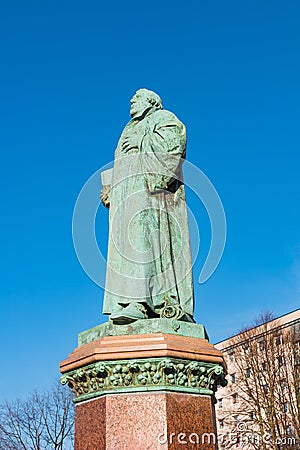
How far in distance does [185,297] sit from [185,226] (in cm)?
87

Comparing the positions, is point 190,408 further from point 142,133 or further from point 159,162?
point 142,133

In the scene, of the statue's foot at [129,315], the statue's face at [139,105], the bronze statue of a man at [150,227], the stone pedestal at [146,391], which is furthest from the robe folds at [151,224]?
the stone pedestal at [146,391]

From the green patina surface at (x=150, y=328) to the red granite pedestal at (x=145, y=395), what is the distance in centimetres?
17

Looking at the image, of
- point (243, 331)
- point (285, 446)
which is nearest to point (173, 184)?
point (285, 446)

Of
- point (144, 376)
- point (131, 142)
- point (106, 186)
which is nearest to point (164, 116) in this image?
point (131, 142)

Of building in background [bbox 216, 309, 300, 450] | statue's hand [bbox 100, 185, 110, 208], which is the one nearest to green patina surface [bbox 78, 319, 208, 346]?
statue's hand [bbox 100, 185, 110, 208]

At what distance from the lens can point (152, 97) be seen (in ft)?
26.1

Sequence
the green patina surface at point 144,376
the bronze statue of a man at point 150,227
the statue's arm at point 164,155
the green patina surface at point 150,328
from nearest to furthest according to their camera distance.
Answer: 1. the green patina surface at point 144,376
2. the green patina surface at point 150,328
3. the bronze statue of a man at point 150,227
4. the statue's arm at point 164,155

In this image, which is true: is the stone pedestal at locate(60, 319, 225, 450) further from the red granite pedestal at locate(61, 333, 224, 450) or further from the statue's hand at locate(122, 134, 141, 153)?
the statue's hand at locate(122, 134, 141, 153)

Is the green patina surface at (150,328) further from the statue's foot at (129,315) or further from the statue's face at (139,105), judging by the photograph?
the statue's face at (139,105)

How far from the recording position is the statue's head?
7.88m

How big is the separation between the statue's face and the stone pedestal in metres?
2.96

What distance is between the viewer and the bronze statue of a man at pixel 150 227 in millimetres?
6633

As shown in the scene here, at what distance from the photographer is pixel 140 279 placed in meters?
6.64
